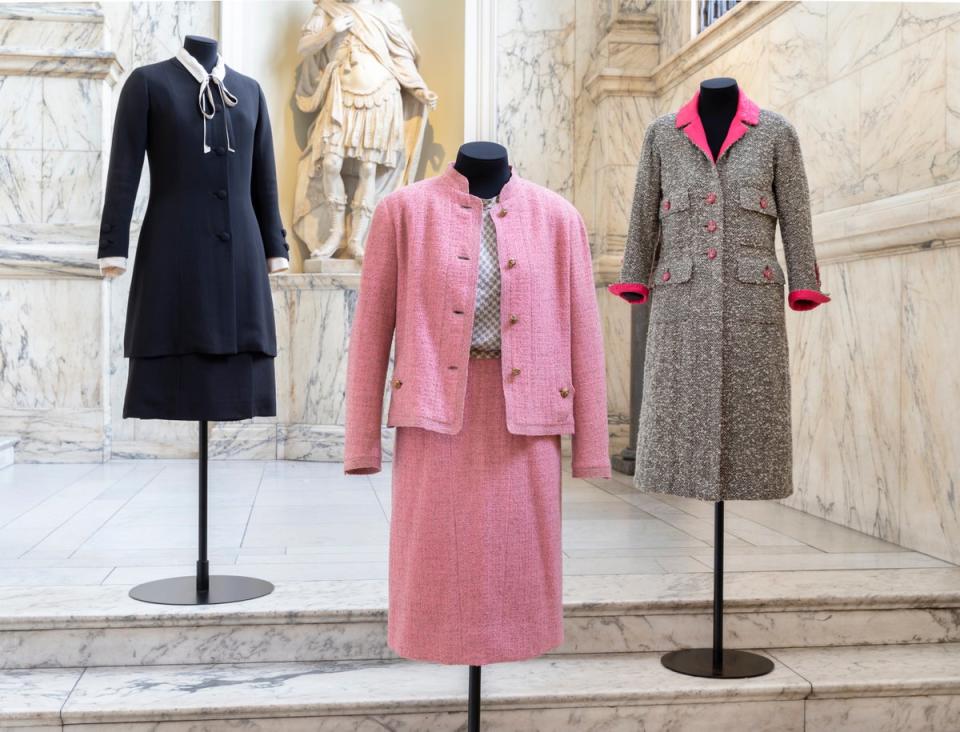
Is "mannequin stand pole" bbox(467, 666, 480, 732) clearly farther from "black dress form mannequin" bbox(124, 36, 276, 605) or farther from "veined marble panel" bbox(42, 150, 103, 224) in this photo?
"veined marble panel" bbox(42, 150, 103, 224)

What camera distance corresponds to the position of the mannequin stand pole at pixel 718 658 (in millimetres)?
3295

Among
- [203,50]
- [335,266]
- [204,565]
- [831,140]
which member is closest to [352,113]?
[335,266]

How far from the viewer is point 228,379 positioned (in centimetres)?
362

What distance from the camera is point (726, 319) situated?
317 cm

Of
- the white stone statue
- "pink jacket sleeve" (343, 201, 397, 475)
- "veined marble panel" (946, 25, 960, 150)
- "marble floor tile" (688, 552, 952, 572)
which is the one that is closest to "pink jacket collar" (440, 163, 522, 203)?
"pink jacket sleeve" (343, 201, 397, 475)

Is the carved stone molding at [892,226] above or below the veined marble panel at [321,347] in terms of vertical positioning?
above

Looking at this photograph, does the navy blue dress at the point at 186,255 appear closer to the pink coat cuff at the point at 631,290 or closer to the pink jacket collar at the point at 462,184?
the pink coat cuff at the point at 631,290

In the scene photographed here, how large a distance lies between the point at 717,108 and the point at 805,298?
2.07ft

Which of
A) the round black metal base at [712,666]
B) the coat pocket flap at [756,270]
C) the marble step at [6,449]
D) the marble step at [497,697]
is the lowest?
Answer: the marble step at [497,697]

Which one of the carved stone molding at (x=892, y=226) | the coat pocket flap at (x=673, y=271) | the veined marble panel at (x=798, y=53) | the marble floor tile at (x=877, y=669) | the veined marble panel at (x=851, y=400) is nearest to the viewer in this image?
the coat pocket flap at (x=673, y=271)

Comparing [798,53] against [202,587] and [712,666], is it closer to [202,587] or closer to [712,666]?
[712,666]

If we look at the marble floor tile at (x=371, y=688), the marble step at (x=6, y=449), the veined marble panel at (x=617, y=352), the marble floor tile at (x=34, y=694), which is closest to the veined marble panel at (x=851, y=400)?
the marble floor tile at (x=371, y=688)

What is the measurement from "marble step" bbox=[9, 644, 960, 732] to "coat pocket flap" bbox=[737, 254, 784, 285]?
1216mm

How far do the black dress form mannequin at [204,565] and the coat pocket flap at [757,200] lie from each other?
1683 millimetres
